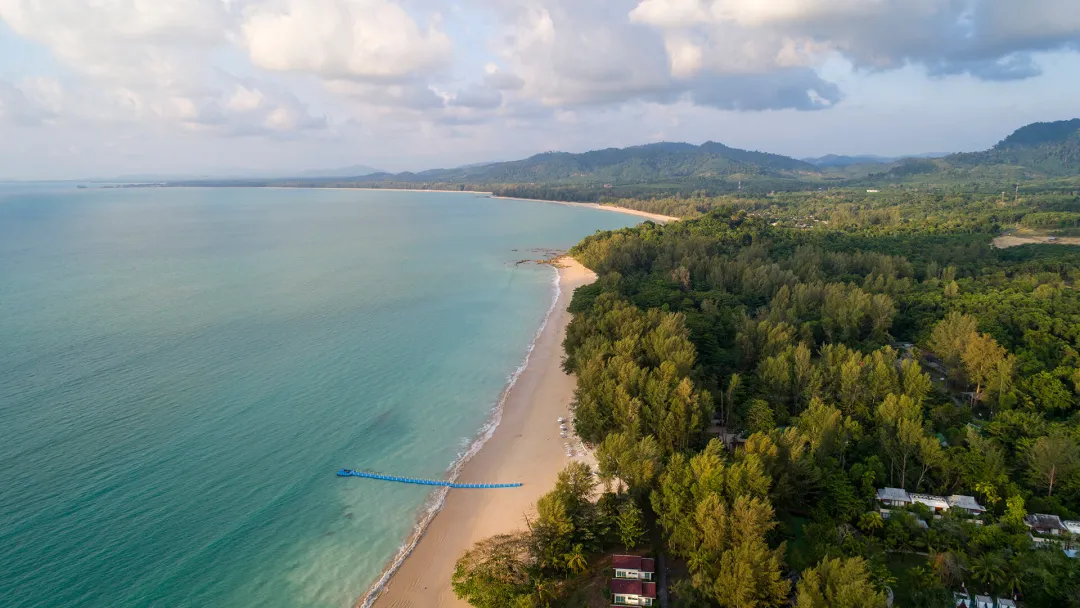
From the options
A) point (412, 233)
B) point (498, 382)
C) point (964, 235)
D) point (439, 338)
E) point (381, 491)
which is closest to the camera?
point (381, 491)

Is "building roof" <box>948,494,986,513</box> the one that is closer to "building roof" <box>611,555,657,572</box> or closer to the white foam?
"building roof" <box>611,555,657,572</box>

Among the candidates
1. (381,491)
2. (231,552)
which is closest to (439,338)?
(381,491)

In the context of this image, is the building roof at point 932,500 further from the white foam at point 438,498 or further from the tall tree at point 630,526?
the white foam at point 438,498

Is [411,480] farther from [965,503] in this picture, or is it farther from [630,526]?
[965,503]

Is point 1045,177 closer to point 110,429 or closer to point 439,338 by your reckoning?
point 439,338

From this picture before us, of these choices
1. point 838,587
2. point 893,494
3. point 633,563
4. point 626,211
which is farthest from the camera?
point 626,211

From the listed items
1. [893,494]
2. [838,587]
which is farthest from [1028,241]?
[838,587]

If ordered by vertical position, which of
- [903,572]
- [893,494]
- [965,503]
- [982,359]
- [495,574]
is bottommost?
[903,572]
